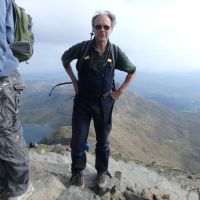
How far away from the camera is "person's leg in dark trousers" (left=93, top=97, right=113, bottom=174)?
28.0 feet

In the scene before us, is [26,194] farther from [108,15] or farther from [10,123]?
[108,15]

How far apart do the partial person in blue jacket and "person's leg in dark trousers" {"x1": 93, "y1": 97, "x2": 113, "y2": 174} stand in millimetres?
2073

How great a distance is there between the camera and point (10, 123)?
6.84 meters

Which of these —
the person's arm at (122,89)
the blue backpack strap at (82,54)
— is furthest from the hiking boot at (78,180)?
the blue backpack strap at (82,54)

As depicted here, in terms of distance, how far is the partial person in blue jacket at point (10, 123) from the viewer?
245 inches

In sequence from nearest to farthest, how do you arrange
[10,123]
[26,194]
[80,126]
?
[10,123] < [26,194] < [80,126]

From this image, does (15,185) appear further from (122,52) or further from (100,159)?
(122,52)

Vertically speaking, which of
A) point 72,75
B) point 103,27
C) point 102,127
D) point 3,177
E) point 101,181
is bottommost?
point 101,181

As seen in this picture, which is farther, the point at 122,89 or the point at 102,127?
the point at 122,89

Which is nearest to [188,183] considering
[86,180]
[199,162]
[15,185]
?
[86,180]

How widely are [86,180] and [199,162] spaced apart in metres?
192

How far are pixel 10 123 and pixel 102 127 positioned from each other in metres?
2.62

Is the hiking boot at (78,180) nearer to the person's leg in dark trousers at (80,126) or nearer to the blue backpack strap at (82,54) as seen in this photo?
the person's leg in dark trousers at (80,126)

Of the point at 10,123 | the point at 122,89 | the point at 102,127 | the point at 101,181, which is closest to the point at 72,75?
the point at 122,89
